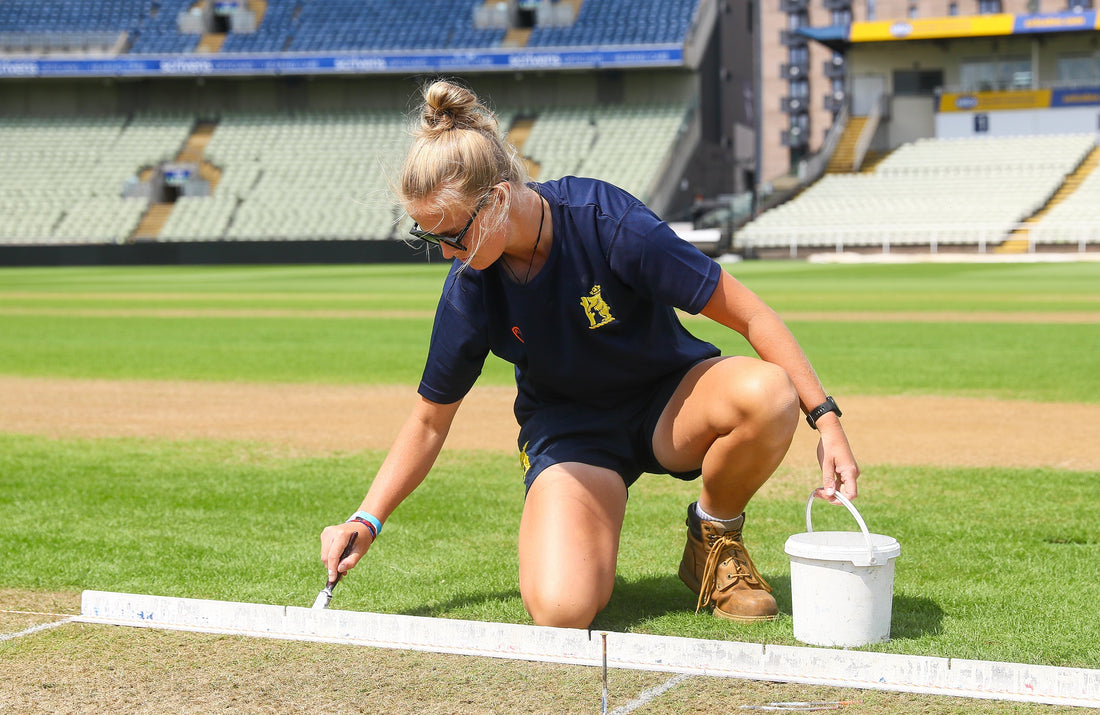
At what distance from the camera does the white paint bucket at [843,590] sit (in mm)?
3598

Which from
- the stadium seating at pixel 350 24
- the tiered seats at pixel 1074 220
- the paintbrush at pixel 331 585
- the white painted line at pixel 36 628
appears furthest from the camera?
the stadium seating at pixel 350 24

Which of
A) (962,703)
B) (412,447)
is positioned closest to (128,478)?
(412,447)

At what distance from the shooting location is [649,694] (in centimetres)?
341

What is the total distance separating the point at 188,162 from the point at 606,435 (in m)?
50.7

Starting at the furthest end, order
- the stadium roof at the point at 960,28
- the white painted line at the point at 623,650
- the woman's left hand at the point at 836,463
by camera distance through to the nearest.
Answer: the stadium roof at the point at 960,28 → the woman's left hand at the point at 836,463 → the white painted line at the point at 623,650

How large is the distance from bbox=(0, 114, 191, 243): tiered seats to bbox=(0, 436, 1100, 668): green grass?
44.1 metres

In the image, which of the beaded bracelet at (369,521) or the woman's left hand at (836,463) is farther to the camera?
the beaded bracelet at (369,521)

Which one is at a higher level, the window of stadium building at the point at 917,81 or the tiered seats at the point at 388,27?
the tiered seats at the point at 388,27

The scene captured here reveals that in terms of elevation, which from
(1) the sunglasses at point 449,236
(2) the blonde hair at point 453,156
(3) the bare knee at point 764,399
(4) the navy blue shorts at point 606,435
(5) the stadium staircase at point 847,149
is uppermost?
(2) the blonde hair at point 453,156

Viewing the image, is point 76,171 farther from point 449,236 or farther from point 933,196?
point 449,236

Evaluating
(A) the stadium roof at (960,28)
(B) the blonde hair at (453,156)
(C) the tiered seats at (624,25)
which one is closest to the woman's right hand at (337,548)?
(B) the blonde hair at (453,156)

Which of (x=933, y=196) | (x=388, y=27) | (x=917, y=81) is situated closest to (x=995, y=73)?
(x=917, y=81)

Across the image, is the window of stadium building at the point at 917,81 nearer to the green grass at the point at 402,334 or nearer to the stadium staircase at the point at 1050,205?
the stadium staircase at the point at 1050,205

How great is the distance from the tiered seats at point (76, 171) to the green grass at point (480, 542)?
44073mm
